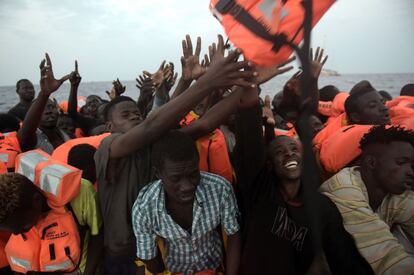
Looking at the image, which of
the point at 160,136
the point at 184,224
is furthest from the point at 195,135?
the point at 184,224

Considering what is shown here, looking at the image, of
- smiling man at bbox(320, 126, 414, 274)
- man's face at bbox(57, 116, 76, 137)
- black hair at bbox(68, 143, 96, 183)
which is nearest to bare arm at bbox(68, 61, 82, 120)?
man's face at bbox(57, 116, 76, 137)

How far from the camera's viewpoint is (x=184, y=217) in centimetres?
186

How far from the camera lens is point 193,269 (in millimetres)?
1883

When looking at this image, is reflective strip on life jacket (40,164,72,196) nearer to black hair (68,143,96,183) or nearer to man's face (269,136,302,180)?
black hair (68,143,96,183)

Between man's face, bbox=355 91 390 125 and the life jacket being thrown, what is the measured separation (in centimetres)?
246

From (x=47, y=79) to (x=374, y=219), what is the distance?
2.62m

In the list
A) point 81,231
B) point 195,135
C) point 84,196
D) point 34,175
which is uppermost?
point 195,135

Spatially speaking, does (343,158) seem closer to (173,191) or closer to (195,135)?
(195,135)

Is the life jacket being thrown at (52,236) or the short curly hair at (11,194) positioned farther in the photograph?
the life jacket being thrown at (52,236)

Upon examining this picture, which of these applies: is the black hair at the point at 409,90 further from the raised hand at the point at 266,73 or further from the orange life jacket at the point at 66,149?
the orange life jacket at the point at 66,149

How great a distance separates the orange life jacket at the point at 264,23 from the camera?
1.15 metres

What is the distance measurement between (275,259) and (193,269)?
0.49 m

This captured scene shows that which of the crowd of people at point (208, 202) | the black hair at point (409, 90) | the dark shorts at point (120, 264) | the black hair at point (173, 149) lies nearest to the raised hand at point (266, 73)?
the crowd of people at point (208, 202)

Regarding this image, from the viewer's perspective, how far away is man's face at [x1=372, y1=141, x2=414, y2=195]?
1.76 meters
